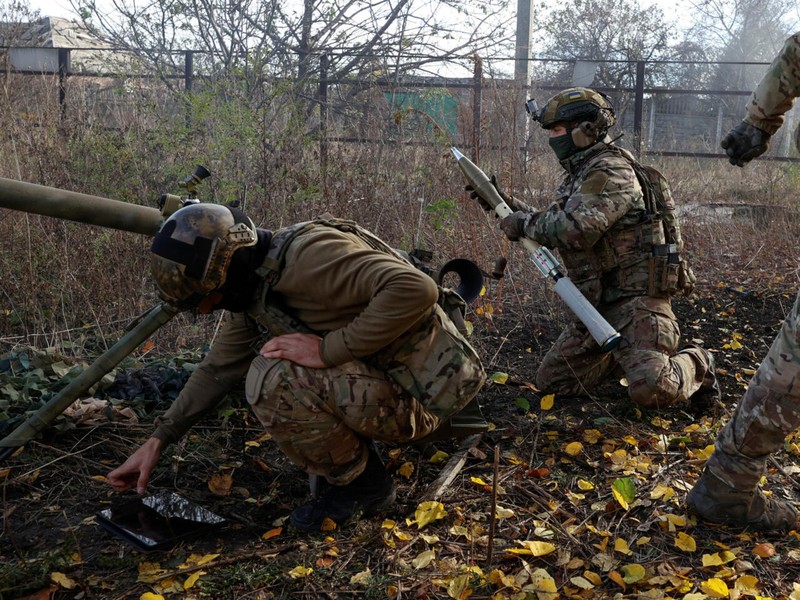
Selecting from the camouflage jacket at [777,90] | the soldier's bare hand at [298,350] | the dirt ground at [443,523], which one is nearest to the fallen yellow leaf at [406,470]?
the dirt ground at [443,523]

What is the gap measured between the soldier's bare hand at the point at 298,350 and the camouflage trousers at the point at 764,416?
55.6 inches

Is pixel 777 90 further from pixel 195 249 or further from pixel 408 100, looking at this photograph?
pixel 408 100

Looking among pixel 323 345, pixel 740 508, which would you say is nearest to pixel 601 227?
pixel 740 508

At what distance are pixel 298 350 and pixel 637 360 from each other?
79.0 inches

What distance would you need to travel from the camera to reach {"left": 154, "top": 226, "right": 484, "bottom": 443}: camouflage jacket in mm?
2490

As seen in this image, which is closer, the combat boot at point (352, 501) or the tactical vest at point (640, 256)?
the combat boot at point (352, 501)

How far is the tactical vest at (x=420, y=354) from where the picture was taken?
2689 mm

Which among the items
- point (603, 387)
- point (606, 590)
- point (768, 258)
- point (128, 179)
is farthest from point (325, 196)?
point (768, 258)

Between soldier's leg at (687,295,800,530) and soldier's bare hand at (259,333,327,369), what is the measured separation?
4.59 ft

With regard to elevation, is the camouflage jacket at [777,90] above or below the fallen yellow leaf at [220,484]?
above

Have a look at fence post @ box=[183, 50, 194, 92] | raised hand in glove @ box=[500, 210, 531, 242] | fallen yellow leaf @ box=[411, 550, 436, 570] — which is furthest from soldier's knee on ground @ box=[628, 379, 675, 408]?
fence post @ box=[183, 50, 194, 92]

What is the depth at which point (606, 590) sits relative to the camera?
241 centimetres

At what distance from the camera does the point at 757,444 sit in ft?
8.71

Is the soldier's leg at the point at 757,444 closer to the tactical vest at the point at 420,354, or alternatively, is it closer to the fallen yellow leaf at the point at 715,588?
the fallen yellow leaf at the point at 715,588
